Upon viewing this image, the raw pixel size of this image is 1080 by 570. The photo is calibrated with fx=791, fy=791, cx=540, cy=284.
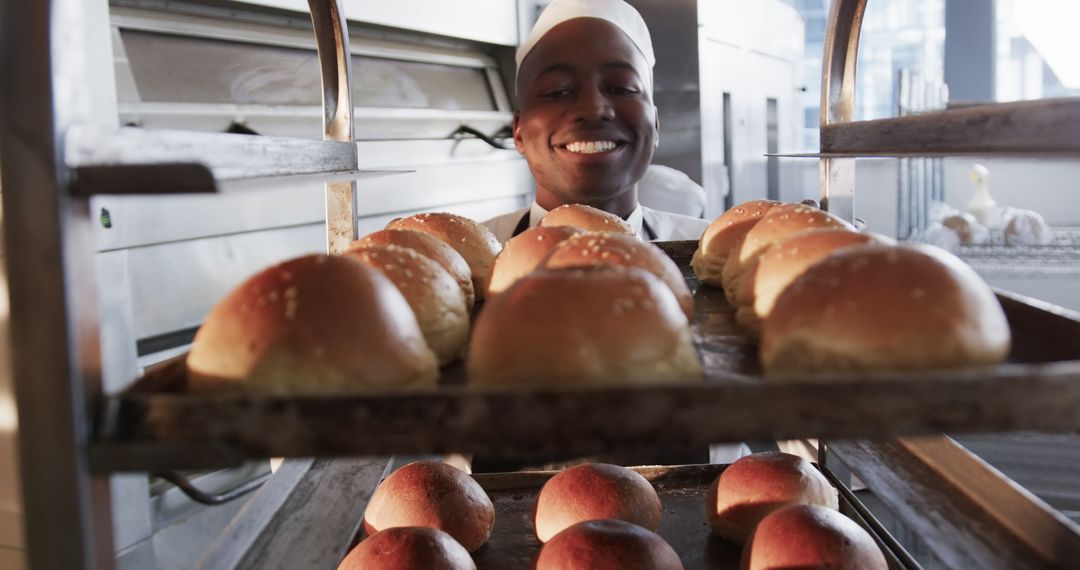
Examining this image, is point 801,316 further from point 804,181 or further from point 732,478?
point 804,181

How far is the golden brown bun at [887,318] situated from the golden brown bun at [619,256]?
0.78ft

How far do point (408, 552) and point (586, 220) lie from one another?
0.65 metres

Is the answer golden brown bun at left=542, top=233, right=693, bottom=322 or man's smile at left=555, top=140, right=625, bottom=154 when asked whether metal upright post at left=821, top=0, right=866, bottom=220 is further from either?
man's smile at left=555, top=140, right=625, bottom=154

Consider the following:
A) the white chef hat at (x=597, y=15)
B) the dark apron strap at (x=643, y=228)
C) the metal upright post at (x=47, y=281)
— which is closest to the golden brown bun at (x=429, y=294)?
the metal upright post at (x=47, y=281)

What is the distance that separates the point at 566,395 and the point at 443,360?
40cm

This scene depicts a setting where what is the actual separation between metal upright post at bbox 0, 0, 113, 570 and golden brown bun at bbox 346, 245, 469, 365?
1.26 ft

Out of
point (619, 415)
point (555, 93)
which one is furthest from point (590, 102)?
point (619, 415)

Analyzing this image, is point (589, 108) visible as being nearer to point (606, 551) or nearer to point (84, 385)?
point (606, 551)

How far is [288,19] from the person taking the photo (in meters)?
2.71

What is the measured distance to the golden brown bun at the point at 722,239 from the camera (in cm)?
135

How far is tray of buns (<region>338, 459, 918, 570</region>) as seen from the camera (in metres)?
1.07

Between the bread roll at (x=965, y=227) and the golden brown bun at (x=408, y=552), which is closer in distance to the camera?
the golden brown bun at (x=408, y=552)

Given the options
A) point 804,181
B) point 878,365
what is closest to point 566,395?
point 878,365

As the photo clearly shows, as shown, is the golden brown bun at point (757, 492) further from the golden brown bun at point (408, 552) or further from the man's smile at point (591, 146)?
the man's smile at point (591, 146)
